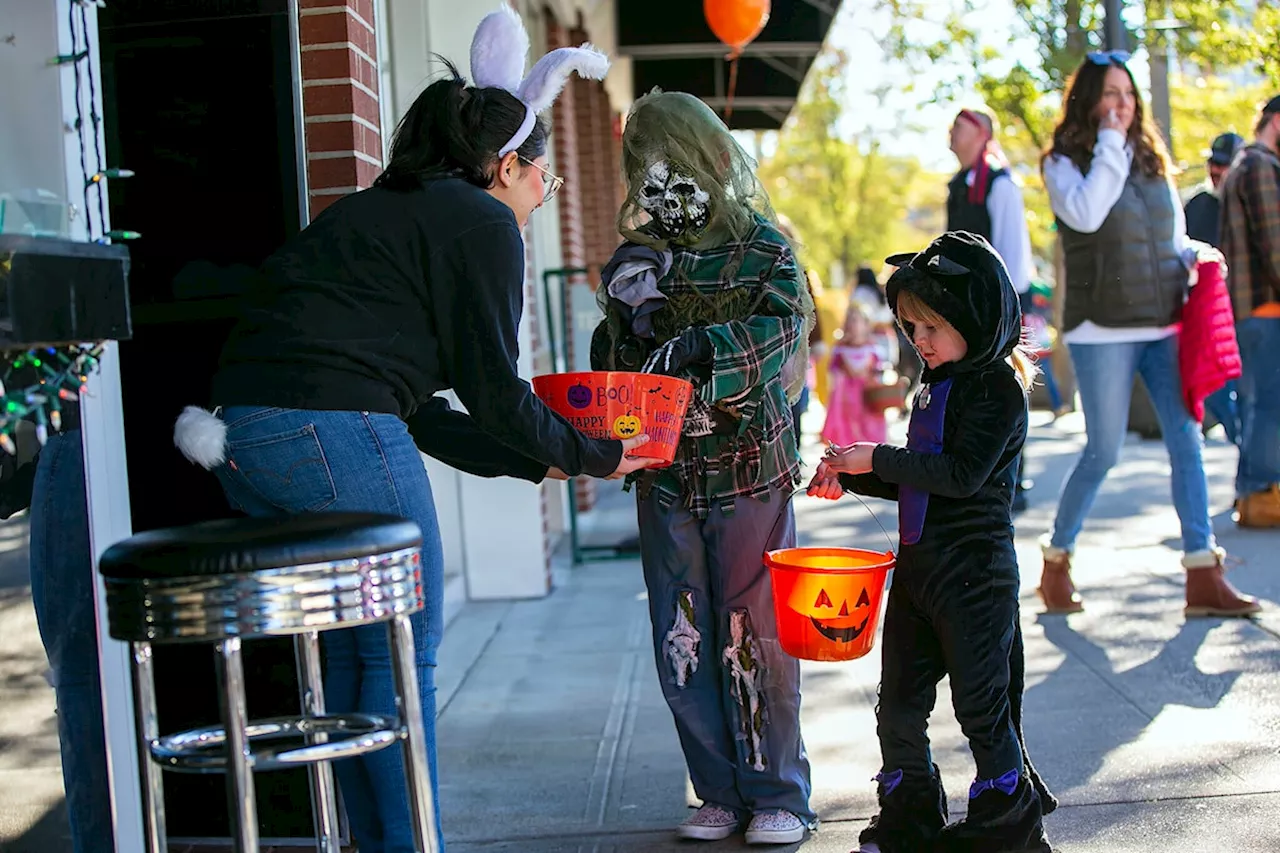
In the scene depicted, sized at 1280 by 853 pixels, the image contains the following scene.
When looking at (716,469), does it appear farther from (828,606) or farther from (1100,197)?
(1100,197)

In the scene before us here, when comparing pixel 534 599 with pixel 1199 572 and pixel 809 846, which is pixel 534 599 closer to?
pixel 1199 572

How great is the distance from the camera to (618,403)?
3.19m

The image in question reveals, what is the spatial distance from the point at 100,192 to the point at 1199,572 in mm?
4455

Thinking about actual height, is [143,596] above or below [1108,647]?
above

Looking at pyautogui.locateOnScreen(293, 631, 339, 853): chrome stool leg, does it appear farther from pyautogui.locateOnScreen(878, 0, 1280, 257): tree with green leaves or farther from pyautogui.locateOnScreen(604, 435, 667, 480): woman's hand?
pyautogui.locateOnScreen(878, 0, 1280, 257): tree with green leaves

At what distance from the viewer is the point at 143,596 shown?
226cm

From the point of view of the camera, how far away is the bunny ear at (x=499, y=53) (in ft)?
10.1

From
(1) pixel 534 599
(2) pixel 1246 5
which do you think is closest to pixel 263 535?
(1) pixel 534 599

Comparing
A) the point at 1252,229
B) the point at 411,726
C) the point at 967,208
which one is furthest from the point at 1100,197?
the point at 411,726

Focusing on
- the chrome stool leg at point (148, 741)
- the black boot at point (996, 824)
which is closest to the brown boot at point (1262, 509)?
the black boot at point (996, 824)

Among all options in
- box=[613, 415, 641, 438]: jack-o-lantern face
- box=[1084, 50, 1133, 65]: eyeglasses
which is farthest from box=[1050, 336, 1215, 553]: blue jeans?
box=[613, 415, 641, 438]: jack-o-lantern face

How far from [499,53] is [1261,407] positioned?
5932mm

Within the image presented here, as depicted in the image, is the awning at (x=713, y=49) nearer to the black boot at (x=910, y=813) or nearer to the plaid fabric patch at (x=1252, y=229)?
the plaid fabric patch at (x=1252, y=229)

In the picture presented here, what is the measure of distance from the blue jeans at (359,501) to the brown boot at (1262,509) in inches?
240
